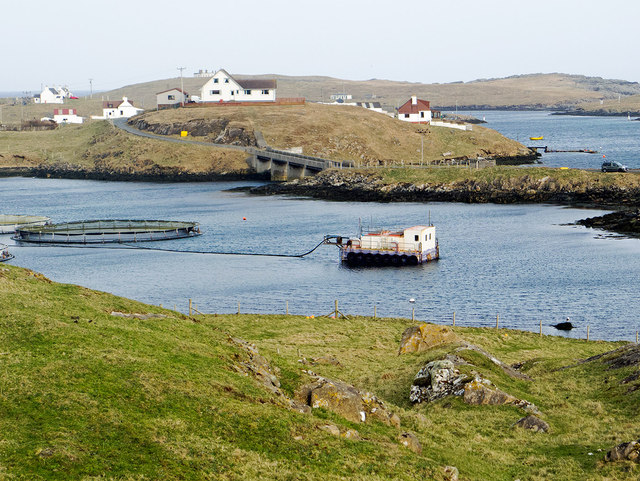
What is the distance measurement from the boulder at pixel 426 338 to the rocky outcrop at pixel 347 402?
488 inches

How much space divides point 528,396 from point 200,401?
48.7 ft

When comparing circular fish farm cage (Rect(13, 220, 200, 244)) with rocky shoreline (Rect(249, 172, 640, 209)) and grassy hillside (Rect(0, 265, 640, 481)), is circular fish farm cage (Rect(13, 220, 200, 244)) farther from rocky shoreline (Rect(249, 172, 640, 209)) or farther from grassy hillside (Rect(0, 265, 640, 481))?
grassy hillside (Rect(0, 265, 640, 481))

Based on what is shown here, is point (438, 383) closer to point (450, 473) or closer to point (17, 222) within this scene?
point (450, 473)

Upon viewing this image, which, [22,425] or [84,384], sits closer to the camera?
[22,425]

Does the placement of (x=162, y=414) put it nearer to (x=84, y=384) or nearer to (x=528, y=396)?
(x=84, y=384)

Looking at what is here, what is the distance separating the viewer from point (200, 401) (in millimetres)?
24562

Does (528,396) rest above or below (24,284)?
below

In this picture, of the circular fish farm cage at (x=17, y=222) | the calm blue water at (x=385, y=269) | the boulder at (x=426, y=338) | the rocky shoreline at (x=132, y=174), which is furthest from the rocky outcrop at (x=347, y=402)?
the rocky shoreline at (x=132, y=174)

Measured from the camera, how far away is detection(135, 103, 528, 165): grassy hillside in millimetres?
168000

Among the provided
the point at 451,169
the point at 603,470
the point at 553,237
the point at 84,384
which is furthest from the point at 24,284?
the point at 451,169

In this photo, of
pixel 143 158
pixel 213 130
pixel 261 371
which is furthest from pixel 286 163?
pixel 261 371

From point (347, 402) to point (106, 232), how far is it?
275 feet

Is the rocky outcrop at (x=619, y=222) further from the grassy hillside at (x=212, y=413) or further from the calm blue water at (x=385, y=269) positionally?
the grassy hillside at (x=212, y=413)

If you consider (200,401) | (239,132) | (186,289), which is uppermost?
(239,132)
